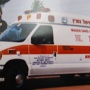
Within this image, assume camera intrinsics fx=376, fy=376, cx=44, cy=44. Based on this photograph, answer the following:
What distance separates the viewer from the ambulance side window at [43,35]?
403 inches

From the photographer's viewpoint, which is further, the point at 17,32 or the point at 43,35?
the point at 43,35

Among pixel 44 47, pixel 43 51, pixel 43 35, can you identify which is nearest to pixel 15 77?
pixel 43 51

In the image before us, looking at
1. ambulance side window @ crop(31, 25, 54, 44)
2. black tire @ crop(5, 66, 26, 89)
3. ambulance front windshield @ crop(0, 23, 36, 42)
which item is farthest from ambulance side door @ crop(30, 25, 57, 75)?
black tire @ crop(5, 66, 26, 89)

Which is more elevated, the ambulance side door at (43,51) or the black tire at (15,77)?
the ambulance side door at (43,51)

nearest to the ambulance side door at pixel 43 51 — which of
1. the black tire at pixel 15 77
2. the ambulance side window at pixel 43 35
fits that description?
the ambulance side window at pixel 43 35

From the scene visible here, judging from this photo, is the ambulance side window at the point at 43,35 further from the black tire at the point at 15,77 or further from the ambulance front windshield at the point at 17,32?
the black tire at the point at 15,77

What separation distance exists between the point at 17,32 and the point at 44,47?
0.85 metres

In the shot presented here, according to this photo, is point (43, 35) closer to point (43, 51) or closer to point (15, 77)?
point (43, 51)

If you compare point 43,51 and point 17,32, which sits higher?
point 17,32

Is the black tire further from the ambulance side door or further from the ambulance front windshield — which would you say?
the ambulance front windshield

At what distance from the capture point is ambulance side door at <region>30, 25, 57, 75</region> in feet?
33.6

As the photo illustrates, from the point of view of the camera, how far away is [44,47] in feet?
34.2

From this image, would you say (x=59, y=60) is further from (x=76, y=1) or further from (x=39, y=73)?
(x=76, y=1)

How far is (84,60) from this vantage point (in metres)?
11.4
